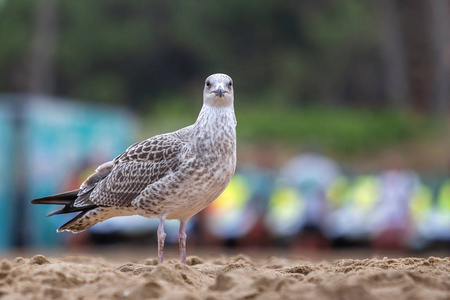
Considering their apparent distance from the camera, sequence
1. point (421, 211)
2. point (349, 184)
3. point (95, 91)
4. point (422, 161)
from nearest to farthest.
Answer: point (421, 211), point (349, 184), point (422, 161), point (95, 91)

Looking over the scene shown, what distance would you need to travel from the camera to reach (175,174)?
21.0ft

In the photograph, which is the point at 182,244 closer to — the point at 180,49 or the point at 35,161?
the point at 35,161

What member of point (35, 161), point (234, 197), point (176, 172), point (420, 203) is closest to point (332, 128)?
point (234, 197)

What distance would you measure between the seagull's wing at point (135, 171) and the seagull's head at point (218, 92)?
17.2 inches

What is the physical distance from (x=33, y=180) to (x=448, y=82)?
16.1 metres

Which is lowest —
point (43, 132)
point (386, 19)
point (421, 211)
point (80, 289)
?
point (80, 289)

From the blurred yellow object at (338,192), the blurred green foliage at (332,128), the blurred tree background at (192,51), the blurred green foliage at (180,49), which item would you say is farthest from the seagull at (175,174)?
the blurred green foliage at (180,49)

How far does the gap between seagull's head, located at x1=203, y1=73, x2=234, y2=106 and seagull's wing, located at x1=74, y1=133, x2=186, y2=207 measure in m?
0.44

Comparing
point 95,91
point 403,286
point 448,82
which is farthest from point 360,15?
point 403,286

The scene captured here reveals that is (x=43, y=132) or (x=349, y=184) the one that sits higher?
(x=43, y=132)

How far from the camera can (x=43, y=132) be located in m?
18.7

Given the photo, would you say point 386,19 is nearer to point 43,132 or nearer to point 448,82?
point 448,82

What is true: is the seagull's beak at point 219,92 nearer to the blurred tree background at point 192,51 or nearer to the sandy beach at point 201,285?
the sandy beach at point 201,285

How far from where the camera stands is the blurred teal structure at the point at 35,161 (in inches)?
703
